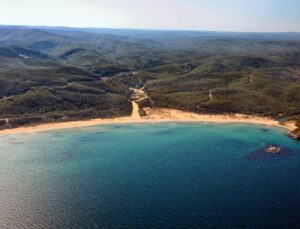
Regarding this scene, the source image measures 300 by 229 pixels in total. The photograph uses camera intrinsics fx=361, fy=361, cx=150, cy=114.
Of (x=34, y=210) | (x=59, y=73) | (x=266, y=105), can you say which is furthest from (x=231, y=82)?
(x=34, y=210)

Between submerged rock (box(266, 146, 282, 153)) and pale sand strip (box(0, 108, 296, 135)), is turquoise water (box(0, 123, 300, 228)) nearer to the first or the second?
submerged rock (box(266, 146, 282, 153))

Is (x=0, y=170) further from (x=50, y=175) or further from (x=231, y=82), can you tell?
(x=231, y=82)

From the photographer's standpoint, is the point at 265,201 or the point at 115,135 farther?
the point at 115,135

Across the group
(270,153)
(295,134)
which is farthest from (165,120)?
(270,153)

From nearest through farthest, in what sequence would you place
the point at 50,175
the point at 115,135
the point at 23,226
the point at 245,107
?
the point at 23,226, the point at 50,175, the point at 115,135, the point at 245,107

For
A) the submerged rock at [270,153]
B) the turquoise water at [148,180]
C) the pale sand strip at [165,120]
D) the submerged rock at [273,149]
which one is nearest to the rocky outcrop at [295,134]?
the turquoise water at [148,180]

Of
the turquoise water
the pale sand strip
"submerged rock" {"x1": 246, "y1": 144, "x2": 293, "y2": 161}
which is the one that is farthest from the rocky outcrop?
"submerged rock" {"x1": 246, "y1": 144, "x2": 293, "y2": 161}

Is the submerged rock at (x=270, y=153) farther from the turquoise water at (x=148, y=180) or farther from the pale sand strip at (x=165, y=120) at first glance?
the pale sand strip at (x=165, y=120)

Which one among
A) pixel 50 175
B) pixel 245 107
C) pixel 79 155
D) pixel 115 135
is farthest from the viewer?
pixel 245 107
